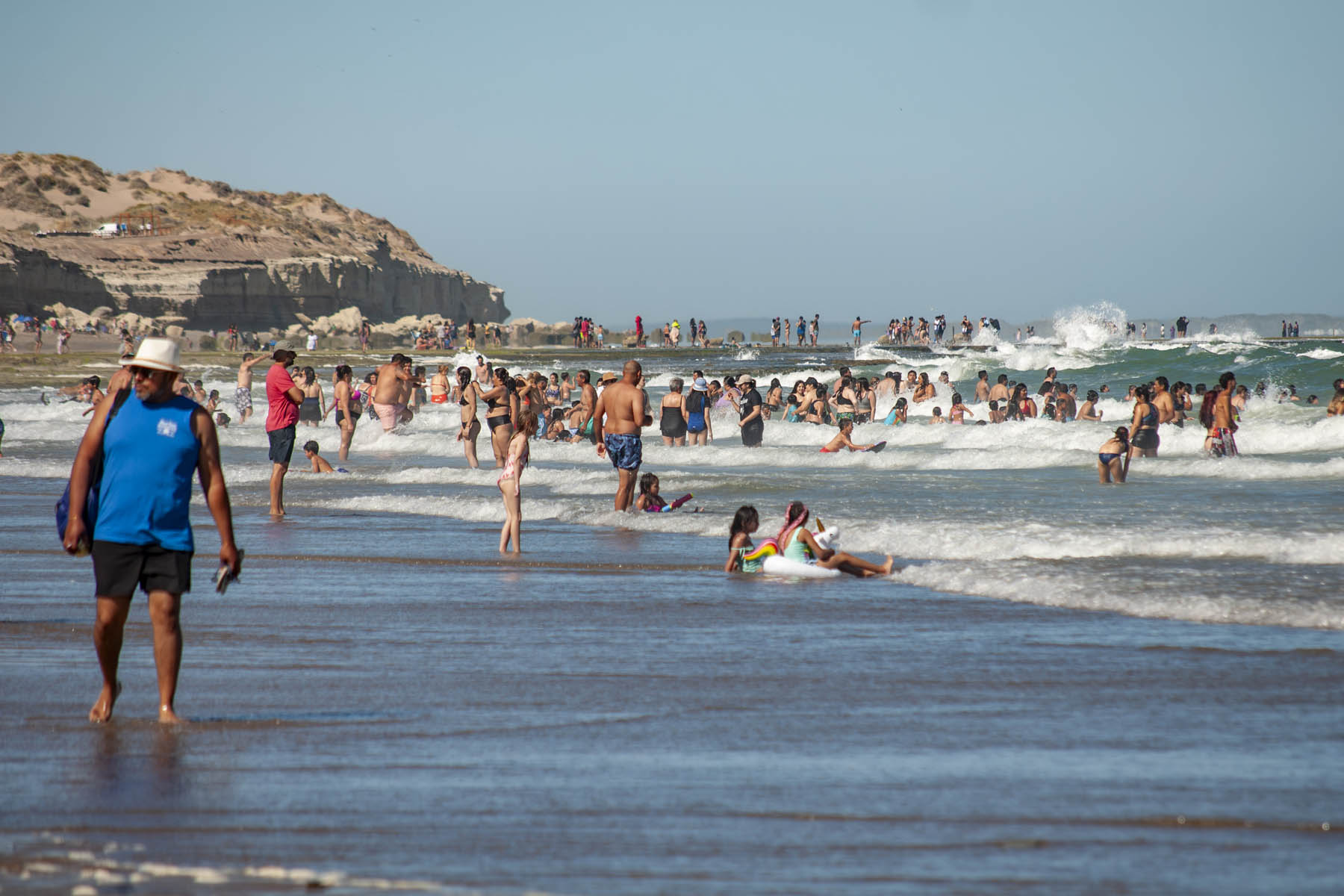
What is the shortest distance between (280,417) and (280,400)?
183 mm

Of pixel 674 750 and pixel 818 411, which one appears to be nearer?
pixel 674 750

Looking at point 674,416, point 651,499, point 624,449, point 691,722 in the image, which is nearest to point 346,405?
point 674,416

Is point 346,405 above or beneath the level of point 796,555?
above

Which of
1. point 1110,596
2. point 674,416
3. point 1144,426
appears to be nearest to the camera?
point 1110,596

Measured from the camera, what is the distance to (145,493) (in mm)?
4227

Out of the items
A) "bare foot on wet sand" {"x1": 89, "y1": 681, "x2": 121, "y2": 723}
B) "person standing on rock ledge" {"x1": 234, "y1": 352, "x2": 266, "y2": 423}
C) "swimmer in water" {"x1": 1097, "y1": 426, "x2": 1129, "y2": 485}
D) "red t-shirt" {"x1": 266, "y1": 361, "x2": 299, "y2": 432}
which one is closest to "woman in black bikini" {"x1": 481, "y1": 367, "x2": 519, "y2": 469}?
"red t-shirt" {"x1": 266, "y1": 361, "x2": 299, "y2": 432}

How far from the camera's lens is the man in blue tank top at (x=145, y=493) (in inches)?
166

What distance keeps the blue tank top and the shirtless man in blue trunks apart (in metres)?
7.68

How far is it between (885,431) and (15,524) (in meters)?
16.2

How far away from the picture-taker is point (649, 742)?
4.38 metres

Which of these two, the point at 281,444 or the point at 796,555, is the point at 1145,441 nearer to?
the point at 796,555

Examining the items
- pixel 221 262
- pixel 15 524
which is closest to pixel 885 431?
pixel 15 524

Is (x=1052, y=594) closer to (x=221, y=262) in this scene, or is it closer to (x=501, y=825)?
(x=501, y=825)

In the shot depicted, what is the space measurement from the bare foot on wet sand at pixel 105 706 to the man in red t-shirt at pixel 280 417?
763 centimetres
